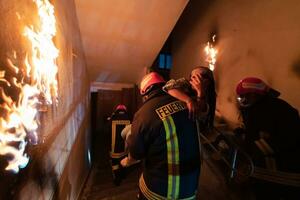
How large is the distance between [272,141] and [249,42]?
2.19 meters

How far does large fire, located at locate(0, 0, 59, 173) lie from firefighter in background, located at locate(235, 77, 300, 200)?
73.4 inches

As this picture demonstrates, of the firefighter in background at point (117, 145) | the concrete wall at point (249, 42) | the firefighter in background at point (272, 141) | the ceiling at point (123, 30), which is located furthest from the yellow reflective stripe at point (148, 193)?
the ceiling at point (123, 30)

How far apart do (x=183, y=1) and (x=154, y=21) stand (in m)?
0.63

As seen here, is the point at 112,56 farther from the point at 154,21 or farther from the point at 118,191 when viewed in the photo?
the point at 118,191

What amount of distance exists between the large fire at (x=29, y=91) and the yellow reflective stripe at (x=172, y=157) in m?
0.82

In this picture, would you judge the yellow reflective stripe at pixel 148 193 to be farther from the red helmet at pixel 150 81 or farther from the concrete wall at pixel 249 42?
the concrete wall at pixel 249 42

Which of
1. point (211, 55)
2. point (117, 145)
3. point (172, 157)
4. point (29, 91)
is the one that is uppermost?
point (211, 55)

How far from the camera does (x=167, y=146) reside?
4.85ft

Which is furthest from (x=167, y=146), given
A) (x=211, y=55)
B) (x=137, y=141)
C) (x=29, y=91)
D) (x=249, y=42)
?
(x=211, y=55)

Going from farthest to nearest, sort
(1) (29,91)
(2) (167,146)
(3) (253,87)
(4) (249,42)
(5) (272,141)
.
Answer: (4) (249,42), (3) (253,87), (5) (272,141), (2) (167,146), (1) (29,91)

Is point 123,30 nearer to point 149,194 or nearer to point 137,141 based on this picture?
point 137,141

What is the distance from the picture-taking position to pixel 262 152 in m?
1.98

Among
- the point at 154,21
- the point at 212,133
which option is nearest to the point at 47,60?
the point at 212,133

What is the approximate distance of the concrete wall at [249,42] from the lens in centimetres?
279
